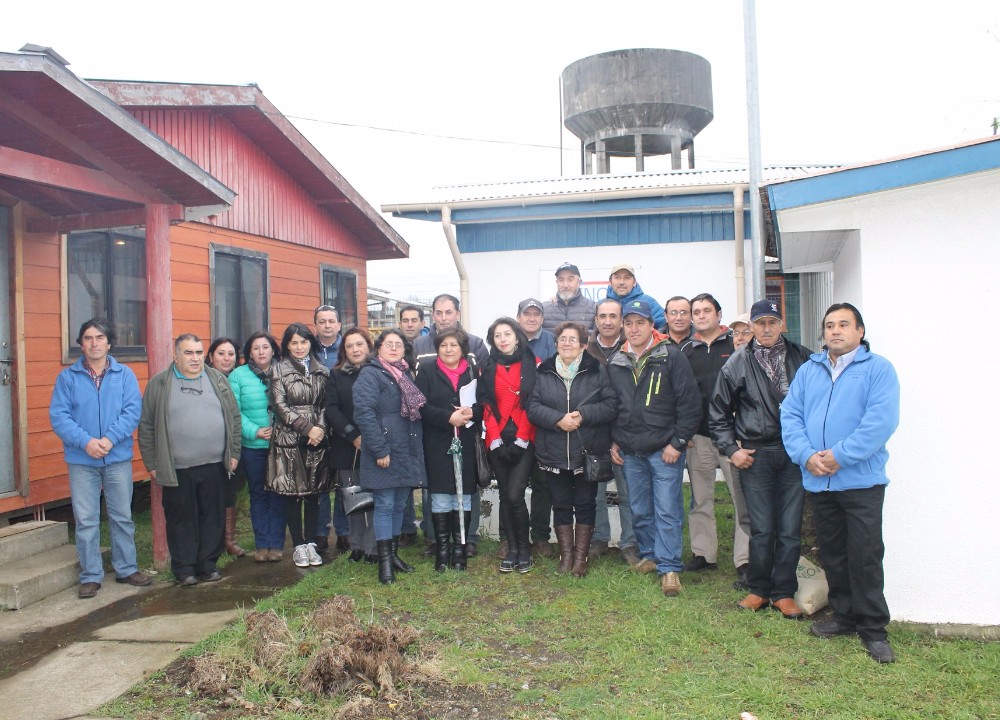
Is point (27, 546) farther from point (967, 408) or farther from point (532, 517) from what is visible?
point (967, 408)

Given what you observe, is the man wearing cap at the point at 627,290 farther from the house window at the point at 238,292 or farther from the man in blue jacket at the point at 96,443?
the house window at the point at 238,292

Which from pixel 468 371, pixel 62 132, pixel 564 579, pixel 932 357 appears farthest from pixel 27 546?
pixel 932 357

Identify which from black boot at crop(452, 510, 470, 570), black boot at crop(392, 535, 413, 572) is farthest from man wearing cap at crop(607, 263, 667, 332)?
black boot at crop(392, 535, 413, 572)

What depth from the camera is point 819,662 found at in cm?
402

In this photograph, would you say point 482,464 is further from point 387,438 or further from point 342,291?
point 342,291

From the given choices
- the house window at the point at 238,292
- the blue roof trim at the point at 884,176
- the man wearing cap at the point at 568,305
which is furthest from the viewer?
the house window at the point at 238,292

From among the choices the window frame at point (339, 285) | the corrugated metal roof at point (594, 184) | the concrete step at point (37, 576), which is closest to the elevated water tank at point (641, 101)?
the corrugated metal roof at point (594, 184)

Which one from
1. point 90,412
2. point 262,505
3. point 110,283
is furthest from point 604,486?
point 110,283

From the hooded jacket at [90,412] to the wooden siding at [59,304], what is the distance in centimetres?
121

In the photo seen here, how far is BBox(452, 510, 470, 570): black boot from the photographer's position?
19.0ft

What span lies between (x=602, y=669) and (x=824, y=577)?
167 centimetres

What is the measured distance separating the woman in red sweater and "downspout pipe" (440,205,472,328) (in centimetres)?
469

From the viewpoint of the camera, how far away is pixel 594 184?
10.1 m

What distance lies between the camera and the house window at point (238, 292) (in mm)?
8727
